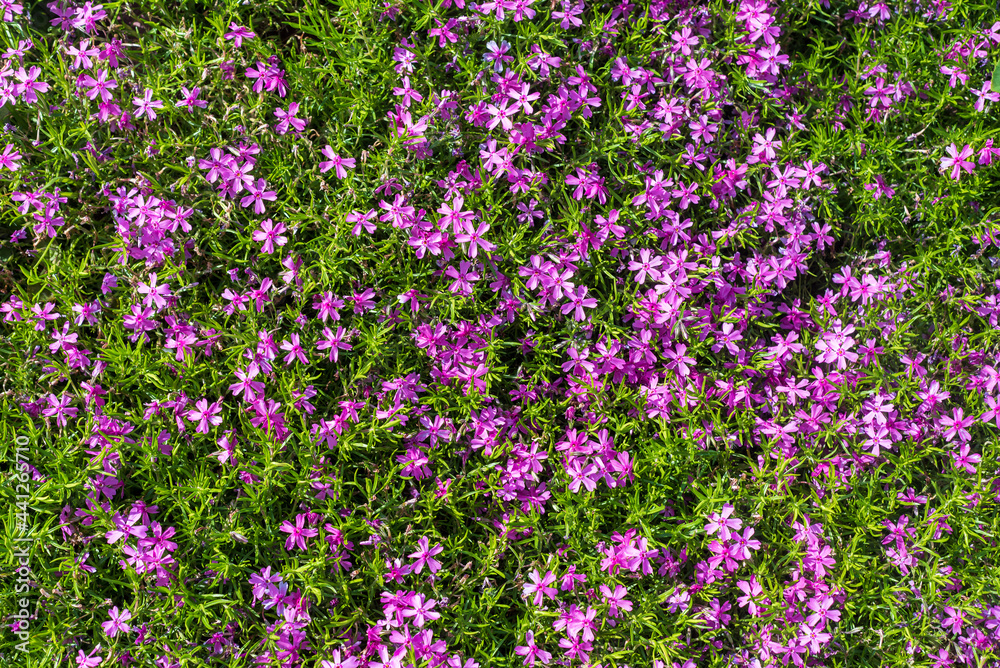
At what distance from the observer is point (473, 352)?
2.81 metres

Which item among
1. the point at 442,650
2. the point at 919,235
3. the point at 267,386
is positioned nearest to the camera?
the point at 442,650

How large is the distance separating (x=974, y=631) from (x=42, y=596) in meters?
3.52

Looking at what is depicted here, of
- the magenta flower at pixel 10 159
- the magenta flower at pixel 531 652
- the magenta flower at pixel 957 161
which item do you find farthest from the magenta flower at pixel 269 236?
the magenta flower at pixel 957 161

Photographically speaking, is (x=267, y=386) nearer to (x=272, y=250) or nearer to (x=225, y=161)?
(x=272, y=250)

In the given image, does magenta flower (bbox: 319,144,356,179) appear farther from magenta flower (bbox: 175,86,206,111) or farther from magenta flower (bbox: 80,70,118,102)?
magenta flower (bbox: 80,70,118,102)

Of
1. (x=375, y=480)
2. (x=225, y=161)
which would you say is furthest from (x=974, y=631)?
(x=225, y=161)

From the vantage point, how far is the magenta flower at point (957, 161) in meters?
3.04

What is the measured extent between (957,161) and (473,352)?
212cm

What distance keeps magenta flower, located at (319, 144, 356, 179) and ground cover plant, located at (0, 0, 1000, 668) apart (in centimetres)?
2

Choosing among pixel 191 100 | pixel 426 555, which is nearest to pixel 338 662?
pixel 426 555

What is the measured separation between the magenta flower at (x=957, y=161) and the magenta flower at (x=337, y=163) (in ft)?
7.85

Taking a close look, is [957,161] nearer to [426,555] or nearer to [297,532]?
[426,555]

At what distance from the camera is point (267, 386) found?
2.85m

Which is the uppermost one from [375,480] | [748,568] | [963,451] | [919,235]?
[919,235]
